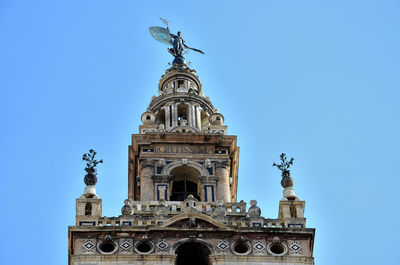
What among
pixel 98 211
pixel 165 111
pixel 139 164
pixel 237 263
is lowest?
pixel 237 263

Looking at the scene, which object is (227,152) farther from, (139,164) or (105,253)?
(105,253)

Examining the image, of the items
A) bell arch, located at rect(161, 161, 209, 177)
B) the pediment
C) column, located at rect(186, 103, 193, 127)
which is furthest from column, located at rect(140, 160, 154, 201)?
the pediment

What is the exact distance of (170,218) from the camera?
38750mm

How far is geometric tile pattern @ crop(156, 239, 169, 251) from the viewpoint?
37.4 meters

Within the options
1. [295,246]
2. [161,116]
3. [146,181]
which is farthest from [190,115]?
[295,246]

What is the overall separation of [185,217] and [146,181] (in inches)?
268

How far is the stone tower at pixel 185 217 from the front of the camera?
3728cm

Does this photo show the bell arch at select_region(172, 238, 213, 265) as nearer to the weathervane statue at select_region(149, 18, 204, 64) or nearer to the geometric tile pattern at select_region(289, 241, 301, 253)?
the geometric tile pattern at select_region(289, 241, 301, 253)

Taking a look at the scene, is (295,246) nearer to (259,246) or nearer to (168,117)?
(259,246)

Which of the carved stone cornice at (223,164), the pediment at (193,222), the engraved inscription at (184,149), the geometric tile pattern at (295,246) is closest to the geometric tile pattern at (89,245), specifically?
the pediment at (193,222)

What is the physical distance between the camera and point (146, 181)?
4522 cm

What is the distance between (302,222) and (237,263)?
3.71m

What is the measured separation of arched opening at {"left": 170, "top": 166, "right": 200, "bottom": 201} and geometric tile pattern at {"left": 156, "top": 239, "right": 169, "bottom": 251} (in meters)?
8.35

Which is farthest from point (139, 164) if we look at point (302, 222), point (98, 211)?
point (302, 222)
